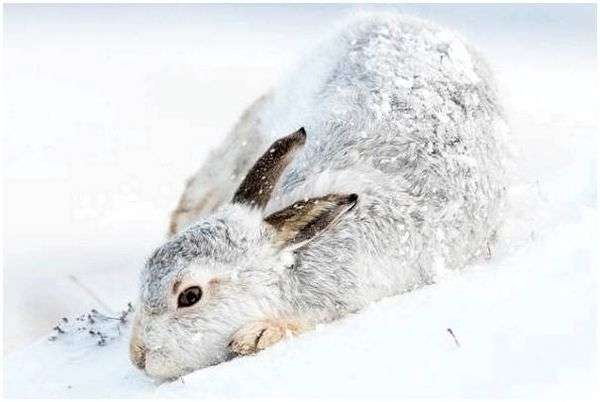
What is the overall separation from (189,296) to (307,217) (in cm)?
62

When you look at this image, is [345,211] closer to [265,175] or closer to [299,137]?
[265,175]

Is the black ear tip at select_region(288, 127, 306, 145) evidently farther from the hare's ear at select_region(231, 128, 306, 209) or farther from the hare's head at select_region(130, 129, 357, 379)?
the hare's head at select_region(130, 129, 357, 379)

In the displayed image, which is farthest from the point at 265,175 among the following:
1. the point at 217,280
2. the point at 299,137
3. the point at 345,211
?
the point at 217,280

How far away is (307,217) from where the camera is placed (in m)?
4.59

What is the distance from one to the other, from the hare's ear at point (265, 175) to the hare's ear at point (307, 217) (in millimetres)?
150

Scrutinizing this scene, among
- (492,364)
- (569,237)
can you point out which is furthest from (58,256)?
(492,364)

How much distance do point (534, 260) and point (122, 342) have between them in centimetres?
216

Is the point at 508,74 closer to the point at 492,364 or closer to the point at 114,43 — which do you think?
the point at 114,43

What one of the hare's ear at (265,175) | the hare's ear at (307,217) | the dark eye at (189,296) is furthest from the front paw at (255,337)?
the hare's ear at (265,175)

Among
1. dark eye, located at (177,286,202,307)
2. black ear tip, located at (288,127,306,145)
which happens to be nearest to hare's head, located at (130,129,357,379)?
dark eye, located at (177,286,202,307)

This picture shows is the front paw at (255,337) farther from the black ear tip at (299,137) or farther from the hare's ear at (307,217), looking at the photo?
the black ear tip at (299,137)

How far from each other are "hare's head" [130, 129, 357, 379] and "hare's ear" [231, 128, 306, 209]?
21 mm

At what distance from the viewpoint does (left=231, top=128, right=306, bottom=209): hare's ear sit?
479 centimetres

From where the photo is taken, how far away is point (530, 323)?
3.97 metres
